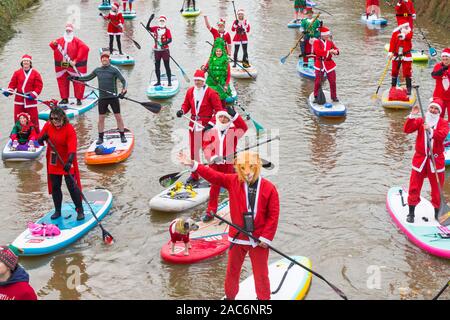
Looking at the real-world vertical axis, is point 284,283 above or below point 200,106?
below

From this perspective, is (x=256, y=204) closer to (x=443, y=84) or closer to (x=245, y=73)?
(x=443, y=84)

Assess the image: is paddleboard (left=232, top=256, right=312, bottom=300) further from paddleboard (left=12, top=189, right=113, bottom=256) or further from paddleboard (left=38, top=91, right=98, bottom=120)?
paddleboard (left=38, top=91, right=98, bottom=120)

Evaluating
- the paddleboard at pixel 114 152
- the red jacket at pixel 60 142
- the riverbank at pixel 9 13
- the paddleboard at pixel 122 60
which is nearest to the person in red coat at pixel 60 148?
the red jacket at pixel 60 142

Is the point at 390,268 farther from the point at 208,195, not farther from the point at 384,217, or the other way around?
the point at 208,195

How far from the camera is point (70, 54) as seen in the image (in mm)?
14906

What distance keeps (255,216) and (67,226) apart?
3754 mm

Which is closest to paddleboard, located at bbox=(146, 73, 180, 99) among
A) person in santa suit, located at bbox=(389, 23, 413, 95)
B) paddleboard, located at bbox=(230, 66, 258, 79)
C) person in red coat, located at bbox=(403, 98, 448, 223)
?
paddleboard, located at bbox=(230, 66, 258, 79)

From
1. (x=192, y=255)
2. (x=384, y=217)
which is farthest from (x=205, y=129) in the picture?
(x=384, y=217)

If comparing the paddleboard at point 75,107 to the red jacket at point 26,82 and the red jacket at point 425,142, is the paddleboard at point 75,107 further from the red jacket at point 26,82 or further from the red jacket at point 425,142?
the red jacket at point 425,142

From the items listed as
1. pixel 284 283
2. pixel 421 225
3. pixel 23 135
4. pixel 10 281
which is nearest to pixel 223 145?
pixel 284 283

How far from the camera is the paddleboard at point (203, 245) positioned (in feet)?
28.6

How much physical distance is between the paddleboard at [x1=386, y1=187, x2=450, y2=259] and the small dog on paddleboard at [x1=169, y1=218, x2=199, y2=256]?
3070 mm

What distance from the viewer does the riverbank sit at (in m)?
22.5
